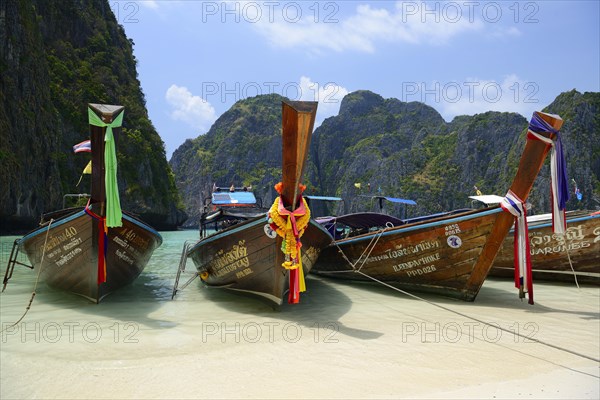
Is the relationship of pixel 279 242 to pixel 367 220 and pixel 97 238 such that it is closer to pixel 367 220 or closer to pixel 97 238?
pixel 97 238

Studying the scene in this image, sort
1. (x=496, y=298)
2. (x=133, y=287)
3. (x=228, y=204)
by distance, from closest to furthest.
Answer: (x=496, y=298) < (x=133, y=287) < (x=228, y=204)

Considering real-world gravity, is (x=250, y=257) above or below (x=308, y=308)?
above

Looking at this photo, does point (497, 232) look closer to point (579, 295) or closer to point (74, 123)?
point (579, 295)

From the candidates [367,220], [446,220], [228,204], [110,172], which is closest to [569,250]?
[446,220]

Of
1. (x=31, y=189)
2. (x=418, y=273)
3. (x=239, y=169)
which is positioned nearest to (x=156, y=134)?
(x=31, y=189)

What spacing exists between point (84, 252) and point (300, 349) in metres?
3.75

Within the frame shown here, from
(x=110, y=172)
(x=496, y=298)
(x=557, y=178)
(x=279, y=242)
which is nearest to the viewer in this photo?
(x=279, y=242)

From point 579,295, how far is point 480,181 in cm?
7510

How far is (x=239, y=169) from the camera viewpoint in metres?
118

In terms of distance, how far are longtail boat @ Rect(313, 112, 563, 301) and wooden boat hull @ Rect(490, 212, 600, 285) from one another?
3.09m

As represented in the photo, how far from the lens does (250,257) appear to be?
6.20 metres

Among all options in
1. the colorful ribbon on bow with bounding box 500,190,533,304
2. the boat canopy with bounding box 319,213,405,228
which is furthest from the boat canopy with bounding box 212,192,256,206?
the colorful ribbon on bow with bounding box 500,190,533,304

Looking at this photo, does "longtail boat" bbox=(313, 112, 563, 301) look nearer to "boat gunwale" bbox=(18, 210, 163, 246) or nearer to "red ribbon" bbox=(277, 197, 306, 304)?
"red ribbon" bbox=(277, 197, 306, 304)

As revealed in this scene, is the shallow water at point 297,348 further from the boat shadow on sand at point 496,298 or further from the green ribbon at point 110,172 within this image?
the green ribbon at point 110,172
